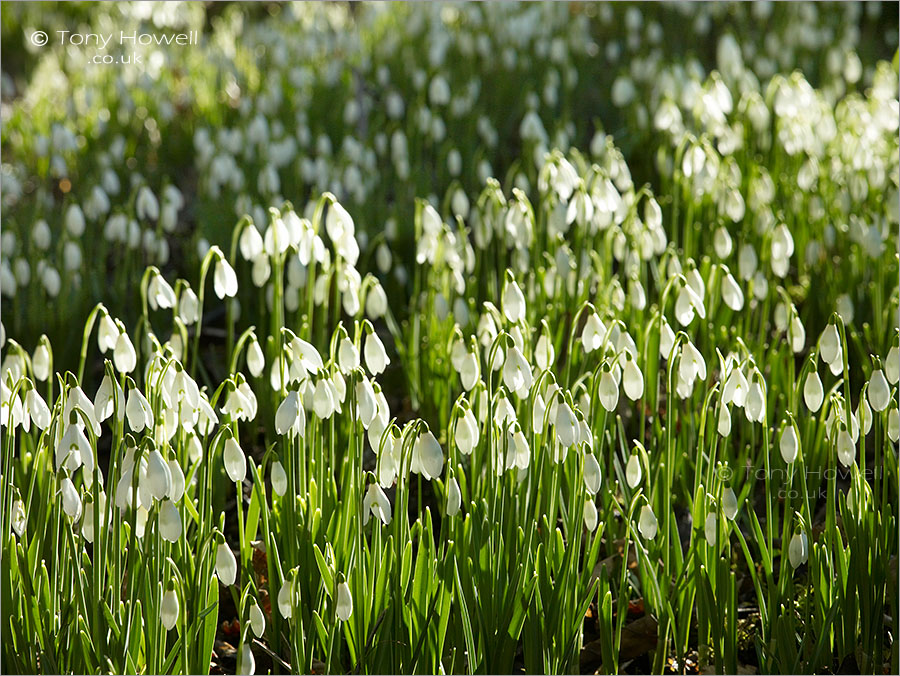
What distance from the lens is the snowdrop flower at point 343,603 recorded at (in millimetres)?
1627

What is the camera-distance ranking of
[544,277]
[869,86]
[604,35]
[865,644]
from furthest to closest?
[604,35] → [869,86] → [544,277] → [865,644]

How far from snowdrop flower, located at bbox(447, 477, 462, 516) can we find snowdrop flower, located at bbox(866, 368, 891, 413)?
2.61 ft

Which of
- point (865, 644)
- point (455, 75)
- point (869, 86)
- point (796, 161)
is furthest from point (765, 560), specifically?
point (869, 86)

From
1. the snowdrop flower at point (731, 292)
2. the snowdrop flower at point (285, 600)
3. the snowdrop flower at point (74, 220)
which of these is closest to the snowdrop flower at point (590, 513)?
the snowdrop flower at point (285, 600)

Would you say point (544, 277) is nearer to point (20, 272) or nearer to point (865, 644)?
point (865, 644)

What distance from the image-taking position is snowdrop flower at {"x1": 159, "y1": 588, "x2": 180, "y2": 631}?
158 cm

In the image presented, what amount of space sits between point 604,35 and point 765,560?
192 inches

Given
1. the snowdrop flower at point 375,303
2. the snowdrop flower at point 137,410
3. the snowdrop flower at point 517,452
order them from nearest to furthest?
1. the snowdrop flower at point 137,410
2. the snowdrop flower at point 517,452
3. the snowdrop flower at point 375,303

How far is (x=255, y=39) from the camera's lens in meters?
6.25

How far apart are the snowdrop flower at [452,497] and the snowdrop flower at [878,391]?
0.80 metres

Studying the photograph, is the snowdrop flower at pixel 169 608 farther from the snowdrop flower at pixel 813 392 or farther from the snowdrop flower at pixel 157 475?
the snowdrop flower at pixel 813 392

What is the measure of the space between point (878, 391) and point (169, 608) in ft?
4.40

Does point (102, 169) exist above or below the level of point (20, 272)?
above

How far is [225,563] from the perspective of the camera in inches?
66.4
